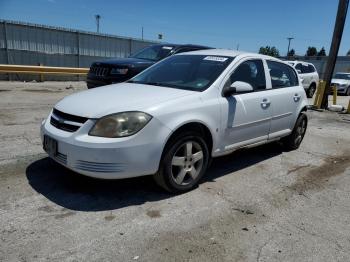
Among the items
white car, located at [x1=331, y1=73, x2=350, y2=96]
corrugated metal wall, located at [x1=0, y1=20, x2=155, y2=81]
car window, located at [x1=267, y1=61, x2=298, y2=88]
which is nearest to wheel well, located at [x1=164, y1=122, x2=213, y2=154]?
car window, located at [x1=267, y1=61, x2=298, y2=88]

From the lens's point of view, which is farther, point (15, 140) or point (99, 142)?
point (15, 140)

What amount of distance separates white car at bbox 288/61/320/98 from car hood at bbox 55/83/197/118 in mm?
13379

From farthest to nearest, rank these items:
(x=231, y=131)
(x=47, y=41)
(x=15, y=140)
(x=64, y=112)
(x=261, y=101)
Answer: (x=47, y=41)
(x=15, y=140)
(x=261, y=101)
(x=231, y=131)
(x=64, y=112)

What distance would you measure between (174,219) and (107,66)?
19.8ft

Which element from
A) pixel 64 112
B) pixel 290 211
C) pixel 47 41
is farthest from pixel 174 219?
pixel 47 41

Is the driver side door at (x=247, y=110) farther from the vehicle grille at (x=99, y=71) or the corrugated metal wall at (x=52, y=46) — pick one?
the corrugated metal wall at (x=52, y=46)

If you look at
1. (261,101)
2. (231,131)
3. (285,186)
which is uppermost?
(261,101)

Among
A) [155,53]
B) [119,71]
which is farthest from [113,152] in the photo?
[155,53]

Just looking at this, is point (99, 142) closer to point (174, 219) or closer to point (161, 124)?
point (161, 124)

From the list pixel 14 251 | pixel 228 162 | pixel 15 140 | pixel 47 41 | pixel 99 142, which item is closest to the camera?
pixel 14 251

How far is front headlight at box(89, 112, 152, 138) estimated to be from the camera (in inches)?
139

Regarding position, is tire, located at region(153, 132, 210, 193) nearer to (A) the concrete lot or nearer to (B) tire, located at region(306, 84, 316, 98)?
(A) the concrete lot

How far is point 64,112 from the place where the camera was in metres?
3.87

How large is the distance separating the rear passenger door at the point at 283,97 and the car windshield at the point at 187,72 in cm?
109
